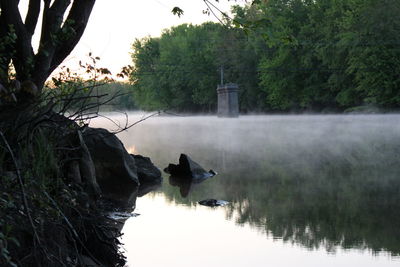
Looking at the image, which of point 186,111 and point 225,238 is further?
point 186,111

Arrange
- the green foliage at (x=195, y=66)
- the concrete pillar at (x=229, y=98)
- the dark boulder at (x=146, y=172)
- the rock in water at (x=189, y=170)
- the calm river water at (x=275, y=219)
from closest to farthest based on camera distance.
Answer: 1. the calm river water at (x=275, y=219)
2. the dark boulder at (x=146, y=172)
3. the rock in water at (x=189, y=170)
4. the concrete pillar at (x=229, y=98)
5. the green foliage at (x=195, y=66)

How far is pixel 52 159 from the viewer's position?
205 inches

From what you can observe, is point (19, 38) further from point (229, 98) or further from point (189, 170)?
point (229, 98)

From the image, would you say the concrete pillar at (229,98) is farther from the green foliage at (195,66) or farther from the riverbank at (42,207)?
the riverbank at (42,207)

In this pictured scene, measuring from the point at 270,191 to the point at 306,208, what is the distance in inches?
70.0

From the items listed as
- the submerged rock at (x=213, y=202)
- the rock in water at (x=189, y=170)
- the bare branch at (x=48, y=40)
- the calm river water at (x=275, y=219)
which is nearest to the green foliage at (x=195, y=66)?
the calm river water at (x=275, y=219)

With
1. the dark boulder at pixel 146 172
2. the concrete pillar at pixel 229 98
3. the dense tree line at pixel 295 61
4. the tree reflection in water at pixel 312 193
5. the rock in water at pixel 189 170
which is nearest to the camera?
the tree reflection in water at pixel 312 193

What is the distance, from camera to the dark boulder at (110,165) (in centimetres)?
1080

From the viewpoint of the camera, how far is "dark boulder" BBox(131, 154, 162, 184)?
1241 centimetres

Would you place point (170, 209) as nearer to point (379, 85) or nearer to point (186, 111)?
point (379, 85)

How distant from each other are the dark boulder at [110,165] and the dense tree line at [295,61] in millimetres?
25241

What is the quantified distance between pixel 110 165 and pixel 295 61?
52.6 metres

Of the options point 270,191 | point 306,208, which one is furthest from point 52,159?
point 270,191

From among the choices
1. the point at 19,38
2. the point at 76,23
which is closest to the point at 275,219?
the point at 76,23
